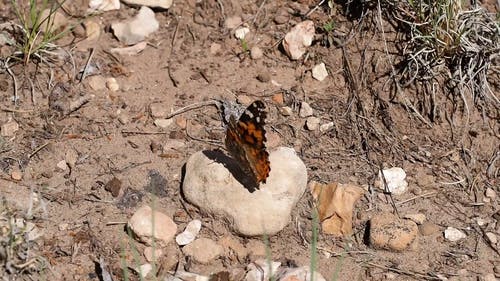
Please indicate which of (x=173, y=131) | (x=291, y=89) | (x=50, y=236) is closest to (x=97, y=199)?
(x=50, y=236)

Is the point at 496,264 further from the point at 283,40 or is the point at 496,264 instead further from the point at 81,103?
the point at 81,103

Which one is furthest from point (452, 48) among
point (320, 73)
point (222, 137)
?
point (222, 137)

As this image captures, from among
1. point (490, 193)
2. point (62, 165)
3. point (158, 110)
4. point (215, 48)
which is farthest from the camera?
point (215, 48)

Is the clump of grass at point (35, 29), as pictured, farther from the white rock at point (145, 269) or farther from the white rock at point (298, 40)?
the white rock at point (145, 269)

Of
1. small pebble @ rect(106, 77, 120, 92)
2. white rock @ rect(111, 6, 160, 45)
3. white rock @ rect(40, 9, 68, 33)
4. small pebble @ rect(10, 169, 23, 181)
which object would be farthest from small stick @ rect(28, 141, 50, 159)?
white rock @ rect(111, 6, 160, 45)

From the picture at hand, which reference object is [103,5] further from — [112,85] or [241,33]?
[241,33]

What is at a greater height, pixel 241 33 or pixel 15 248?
pixel 241 33
